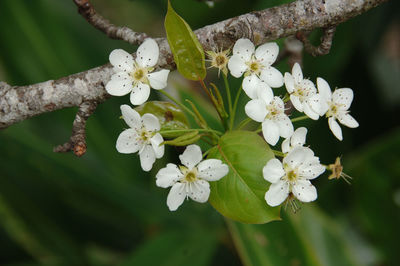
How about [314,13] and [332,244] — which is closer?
[314,13]

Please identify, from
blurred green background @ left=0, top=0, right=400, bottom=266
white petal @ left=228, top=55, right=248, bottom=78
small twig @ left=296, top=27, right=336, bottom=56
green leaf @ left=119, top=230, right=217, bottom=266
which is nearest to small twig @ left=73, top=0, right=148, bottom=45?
white petal @ left=228, top=55, right=248, bottom=78

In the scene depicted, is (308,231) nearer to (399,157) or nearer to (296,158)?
(399,157)

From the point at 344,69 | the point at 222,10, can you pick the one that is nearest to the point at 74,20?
the point at 222,10

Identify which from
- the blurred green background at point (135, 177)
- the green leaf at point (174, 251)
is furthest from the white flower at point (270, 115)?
the green leaf at point (174, 251)

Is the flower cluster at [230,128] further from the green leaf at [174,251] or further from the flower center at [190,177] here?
the green leaf at [174,251]

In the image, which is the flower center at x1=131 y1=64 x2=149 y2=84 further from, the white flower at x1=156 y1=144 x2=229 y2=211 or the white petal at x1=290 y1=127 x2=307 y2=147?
the white petal at x1=290 y1=127 x2=307 y2=147

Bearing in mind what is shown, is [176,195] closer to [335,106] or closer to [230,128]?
[230,128]
